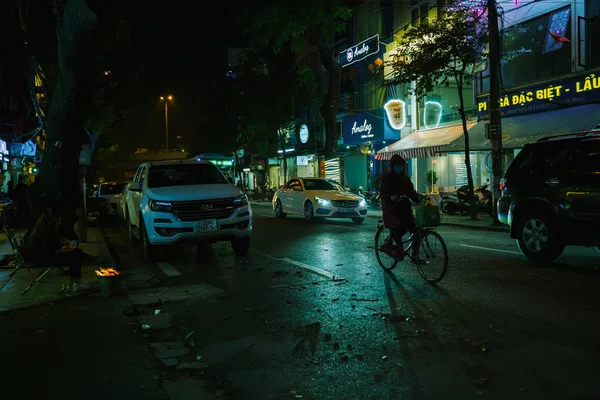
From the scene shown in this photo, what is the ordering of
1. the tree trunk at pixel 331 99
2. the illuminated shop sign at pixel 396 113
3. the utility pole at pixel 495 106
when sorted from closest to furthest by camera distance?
1. the utility pole at pixel 495 106
2. the illuminated shop sign at pixel 396 113
3. the tree trunk at pixel 331 99

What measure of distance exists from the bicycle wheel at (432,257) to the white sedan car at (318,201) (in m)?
9.86

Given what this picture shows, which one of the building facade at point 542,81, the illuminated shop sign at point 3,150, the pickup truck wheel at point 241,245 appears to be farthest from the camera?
the illuminated shop sign at point 3,150

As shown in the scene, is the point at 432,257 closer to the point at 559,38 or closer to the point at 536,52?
the point at 559,38

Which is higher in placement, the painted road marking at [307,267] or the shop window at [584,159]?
the shop window at [584,159]

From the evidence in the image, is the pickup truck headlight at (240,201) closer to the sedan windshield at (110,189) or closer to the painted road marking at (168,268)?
the painted road marking at (168,268)

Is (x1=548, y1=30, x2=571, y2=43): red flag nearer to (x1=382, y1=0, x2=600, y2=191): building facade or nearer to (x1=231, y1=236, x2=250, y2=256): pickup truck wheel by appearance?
(x1=382, y1=0, x2=600, y2=191): building facade

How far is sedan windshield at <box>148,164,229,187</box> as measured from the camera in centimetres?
1140

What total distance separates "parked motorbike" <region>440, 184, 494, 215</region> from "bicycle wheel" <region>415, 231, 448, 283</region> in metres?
13.0

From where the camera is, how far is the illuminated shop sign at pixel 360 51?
98.4 feet

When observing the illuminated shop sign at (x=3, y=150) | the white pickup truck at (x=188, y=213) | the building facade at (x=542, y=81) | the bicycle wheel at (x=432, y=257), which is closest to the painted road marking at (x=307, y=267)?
the white pickup truck at (x=188, y=213)

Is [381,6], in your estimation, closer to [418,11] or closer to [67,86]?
[418,11]

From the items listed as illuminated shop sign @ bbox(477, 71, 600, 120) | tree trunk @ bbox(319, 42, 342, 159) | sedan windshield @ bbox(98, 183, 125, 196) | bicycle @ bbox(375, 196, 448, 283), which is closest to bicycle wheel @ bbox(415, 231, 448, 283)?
bicycle @ bbox(375, 196, 448, 283)

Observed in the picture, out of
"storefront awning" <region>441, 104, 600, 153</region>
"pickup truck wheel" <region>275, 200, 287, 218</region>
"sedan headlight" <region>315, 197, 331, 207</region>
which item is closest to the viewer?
"storefront awning" <region>441, 104, 600, 153</region>

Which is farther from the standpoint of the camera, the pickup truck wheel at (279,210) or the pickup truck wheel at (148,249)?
the pickup truck wheel at (279,210)
